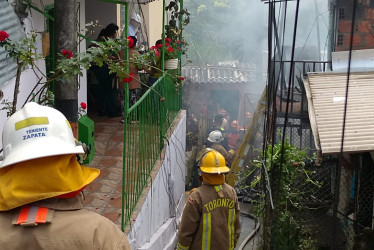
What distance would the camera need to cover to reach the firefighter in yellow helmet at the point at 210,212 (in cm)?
563

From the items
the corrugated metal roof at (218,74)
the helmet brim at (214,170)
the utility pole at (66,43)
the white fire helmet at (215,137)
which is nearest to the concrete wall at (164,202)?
the helmet brim at (214,170)

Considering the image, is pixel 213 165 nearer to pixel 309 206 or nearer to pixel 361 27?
pixel 309 206

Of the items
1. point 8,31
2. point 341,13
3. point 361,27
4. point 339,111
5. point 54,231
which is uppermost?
point 341,13

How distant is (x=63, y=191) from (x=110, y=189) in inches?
185

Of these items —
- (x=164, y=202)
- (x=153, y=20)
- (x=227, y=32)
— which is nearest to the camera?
(x=164, y=202)

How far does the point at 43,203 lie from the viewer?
2.12m

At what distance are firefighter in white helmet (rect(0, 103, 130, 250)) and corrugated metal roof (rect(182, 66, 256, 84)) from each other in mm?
14522

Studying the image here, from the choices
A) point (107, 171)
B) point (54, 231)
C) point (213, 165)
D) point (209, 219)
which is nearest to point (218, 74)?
point (107, 171)

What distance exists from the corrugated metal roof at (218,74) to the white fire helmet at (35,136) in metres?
14.4

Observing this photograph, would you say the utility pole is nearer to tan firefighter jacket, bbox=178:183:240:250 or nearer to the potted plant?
tan firefighter jacket, bbox=178:183:240:250

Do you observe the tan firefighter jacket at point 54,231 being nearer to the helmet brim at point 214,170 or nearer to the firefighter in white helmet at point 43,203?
the firefighter in white helmet at point 43,203

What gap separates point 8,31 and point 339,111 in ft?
12.9

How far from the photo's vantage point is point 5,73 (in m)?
5.46

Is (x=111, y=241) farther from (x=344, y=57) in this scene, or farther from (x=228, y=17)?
(x=228, y=17)
